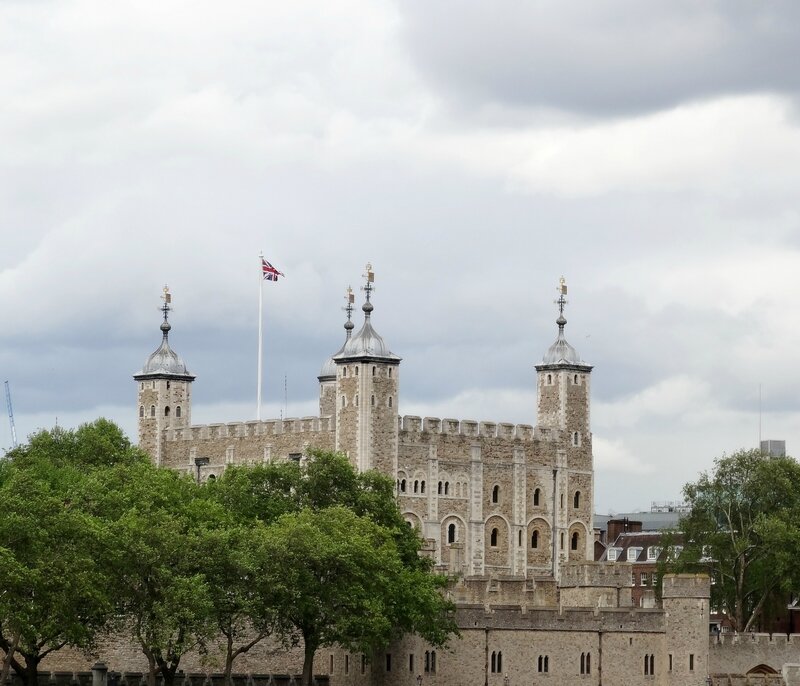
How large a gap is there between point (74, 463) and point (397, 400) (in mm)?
20936

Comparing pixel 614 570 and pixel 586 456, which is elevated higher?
pixel 586 456

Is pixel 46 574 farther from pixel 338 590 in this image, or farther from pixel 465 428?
pixel 465 428

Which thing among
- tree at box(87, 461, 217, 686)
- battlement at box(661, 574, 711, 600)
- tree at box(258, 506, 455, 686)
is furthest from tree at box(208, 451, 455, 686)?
battlement at box(661, 574, 711, 600)

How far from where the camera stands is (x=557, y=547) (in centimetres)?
14512

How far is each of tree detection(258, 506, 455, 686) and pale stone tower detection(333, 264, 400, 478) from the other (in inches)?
1228

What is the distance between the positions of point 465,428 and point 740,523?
66.5 feet

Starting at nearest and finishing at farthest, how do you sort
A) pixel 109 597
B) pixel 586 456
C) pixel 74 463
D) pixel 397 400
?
pixel 109 597 < pixel 74 463 < pixel 397 400 < pixel 586 456

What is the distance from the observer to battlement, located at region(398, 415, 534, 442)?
140 metres

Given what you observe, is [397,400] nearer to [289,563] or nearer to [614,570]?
[614,570]

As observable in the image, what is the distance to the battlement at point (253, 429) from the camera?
140 metres

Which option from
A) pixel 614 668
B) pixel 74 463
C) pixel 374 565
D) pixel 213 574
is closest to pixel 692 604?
pixel 614 668

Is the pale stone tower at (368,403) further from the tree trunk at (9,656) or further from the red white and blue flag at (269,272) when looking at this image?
the tree trunk at (9,656)

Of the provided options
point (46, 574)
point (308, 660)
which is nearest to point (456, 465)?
point (308, 660)

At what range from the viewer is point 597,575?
110 metres
